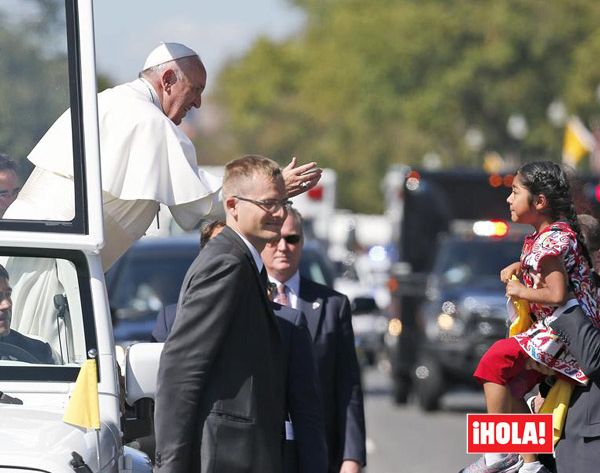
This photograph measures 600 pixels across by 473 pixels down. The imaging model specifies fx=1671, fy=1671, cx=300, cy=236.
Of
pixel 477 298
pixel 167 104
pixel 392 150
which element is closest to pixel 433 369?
pixel 477 298

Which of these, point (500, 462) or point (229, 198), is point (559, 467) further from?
point (229, 198)

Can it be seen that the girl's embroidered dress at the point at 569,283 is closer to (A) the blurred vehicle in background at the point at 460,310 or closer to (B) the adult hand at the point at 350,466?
(B) the adult hand at the point at 350,466

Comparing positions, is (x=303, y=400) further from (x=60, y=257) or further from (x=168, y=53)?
(x=168, y=53)

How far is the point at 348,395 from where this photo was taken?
715cm

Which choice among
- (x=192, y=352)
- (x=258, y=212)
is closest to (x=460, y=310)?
(x=258, y=212)

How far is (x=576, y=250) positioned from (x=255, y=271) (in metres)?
1.21

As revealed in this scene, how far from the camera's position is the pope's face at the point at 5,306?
565 centimetres

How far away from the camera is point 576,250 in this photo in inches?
234

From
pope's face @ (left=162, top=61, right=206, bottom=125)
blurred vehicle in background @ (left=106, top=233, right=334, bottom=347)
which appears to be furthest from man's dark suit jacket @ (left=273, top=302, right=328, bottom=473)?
blurred vehicle in background @ (left=106, top=233, right=334, bottom=347)

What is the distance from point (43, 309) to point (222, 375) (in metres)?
0.73

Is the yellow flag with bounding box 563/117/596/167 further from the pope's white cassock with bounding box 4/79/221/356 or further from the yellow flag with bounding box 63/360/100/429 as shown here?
the yellow flag with bounding box 63/360/100/429

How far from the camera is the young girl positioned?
230 inches

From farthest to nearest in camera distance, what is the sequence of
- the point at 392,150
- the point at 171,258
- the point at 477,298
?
the point at 392,150 < the point at 477,298 < the point at 171,258

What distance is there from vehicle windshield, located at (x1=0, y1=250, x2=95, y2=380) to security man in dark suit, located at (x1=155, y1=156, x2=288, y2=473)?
39cm
